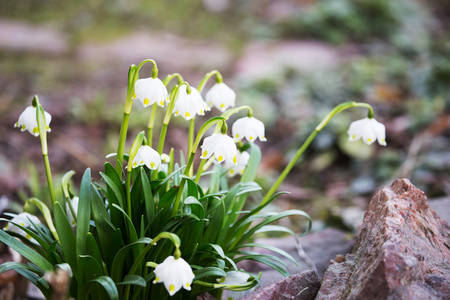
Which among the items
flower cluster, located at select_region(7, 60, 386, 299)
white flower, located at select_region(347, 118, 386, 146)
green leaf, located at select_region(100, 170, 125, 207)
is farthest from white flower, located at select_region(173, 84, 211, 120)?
white flower, located at select_region(347, 118, 386, 146)

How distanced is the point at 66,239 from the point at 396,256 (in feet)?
3.59

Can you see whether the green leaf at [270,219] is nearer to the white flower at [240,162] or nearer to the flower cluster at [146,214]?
the flower cluster at [146,214]

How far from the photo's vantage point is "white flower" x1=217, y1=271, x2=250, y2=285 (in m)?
1.73

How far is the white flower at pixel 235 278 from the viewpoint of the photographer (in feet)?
5.67

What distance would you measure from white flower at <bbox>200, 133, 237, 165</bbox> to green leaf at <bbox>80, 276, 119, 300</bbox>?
0.49 meters

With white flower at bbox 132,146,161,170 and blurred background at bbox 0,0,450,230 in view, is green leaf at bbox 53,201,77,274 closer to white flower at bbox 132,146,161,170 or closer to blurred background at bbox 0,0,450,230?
white flower at bbox 132,146,161,170

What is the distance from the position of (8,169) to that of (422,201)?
2.97m

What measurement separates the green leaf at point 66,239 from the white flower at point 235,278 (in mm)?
532

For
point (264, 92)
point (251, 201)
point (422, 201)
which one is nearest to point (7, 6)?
point (264, 92)

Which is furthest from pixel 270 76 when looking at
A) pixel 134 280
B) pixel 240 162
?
pixel 134 280

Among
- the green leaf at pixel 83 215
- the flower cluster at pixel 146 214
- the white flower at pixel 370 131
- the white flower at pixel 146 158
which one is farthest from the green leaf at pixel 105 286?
the white flower at pixel 370 131

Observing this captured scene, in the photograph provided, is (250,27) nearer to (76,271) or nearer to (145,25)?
(145,25)

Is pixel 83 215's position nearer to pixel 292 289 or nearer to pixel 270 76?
pixel 292 289

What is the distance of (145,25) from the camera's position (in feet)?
23.2
